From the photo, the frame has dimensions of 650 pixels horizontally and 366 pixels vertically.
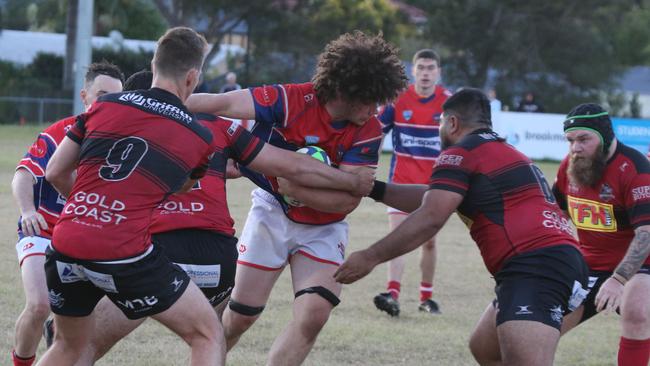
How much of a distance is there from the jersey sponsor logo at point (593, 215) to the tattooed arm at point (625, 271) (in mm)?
386

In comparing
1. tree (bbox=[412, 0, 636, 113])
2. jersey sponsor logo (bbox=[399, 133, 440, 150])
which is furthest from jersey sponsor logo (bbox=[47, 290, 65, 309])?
tree (bbox=[412, 0, 636, 113])

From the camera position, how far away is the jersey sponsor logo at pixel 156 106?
15.5ft

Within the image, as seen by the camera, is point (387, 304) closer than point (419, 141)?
Yes

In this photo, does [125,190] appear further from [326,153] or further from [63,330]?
[326,153]

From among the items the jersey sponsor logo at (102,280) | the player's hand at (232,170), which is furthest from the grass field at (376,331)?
the jersey sponsor logo at (102,280)

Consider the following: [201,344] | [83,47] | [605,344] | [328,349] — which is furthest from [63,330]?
[83,47]

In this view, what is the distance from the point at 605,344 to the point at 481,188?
3568 millimetres

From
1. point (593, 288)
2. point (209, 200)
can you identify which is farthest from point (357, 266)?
point (593, 288)

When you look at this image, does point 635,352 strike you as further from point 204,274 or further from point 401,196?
point 204,274

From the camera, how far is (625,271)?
616 centimetres

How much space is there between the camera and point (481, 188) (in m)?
5.52

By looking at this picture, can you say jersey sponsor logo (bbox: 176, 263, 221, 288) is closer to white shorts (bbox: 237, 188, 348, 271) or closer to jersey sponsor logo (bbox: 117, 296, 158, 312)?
white shorts (bbox: 237, 188, 348, 271)

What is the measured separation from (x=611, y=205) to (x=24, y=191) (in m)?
3.64

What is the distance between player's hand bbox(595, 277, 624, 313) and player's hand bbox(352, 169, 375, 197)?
4.77 feet
